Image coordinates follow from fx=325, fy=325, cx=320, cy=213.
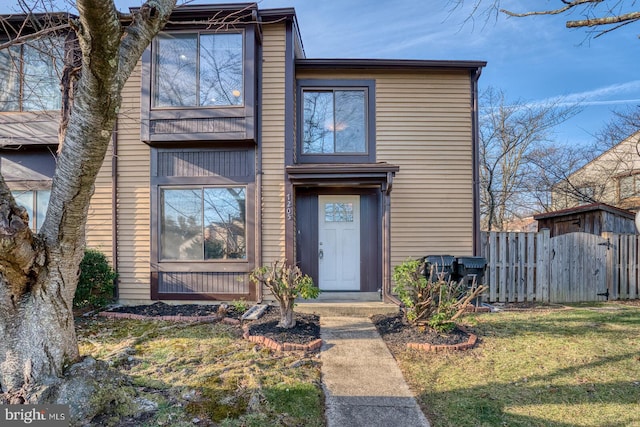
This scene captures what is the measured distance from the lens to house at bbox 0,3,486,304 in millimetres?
6461

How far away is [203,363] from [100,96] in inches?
117

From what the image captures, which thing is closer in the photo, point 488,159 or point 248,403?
point 248,403

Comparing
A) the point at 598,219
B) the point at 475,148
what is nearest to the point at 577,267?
the point at 598,219

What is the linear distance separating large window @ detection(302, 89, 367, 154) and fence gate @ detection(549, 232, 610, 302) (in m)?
5.02

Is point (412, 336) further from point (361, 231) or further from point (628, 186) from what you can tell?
point (628, 186)

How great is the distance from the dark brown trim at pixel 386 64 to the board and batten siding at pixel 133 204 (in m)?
3.62

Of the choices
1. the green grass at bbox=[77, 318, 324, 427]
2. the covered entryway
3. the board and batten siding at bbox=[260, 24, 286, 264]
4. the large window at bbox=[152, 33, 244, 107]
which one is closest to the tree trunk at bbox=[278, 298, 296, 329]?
the green grass at bbox=[77, 318, 324, 427]

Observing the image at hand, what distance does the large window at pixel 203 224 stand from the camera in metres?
6.71

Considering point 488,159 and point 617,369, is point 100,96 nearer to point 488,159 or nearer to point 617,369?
point 617,369

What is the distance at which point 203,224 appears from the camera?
6.73 metres

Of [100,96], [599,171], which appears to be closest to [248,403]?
[100,96]

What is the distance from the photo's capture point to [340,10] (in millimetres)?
7699

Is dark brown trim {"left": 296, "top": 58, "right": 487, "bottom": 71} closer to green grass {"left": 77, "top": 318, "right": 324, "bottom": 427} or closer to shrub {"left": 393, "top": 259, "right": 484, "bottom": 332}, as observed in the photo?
shrub {"left": 393, "top": 259, "right": 484, "bottom": 332}

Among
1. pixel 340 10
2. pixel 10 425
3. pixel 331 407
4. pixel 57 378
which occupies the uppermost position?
pixel 340 10
